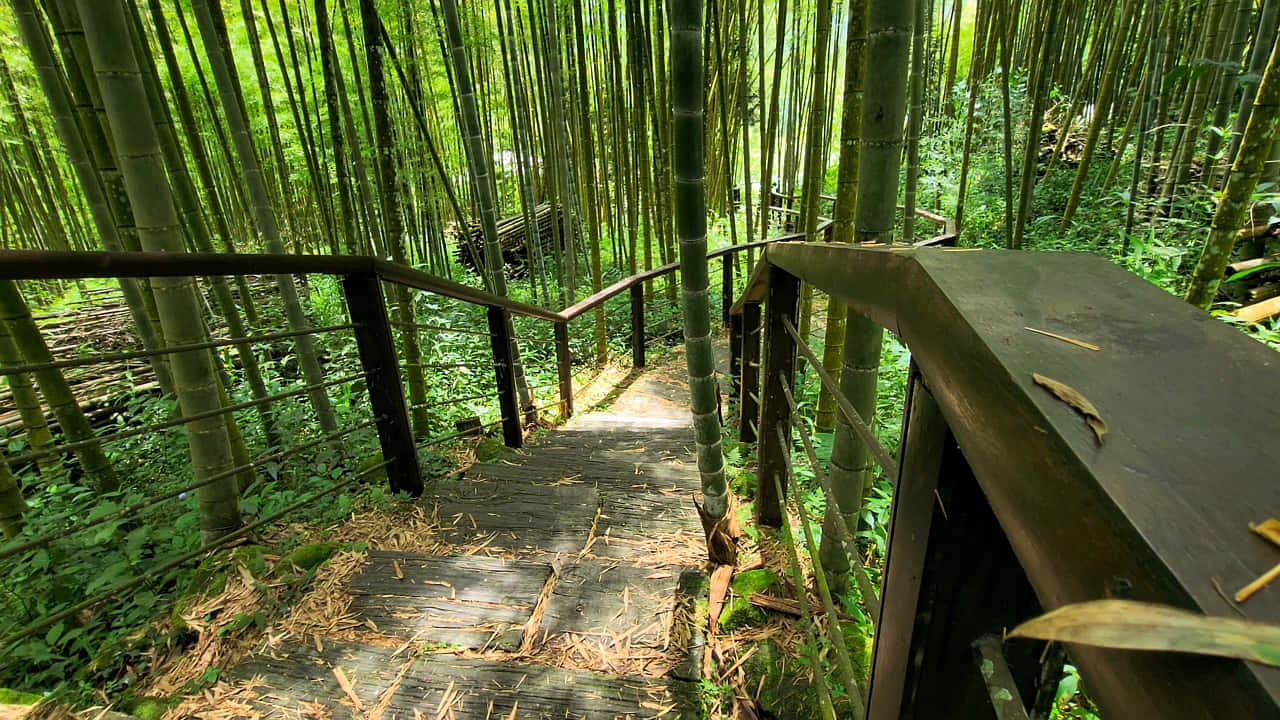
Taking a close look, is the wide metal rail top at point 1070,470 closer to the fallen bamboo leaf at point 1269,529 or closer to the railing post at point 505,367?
the fallen bamboo leaf at point 1269,529

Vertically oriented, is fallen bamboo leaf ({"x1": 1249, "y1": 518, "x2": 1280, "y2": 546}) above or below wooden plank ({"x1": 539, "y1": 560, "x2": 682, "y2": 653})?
above

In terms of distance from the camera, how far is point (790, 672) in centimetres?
128

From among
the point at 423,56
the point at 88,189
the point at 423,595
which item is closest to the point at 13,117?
the point at 423,56

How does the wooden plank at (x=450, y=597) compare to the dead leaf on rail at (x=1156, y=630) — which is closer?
the dead leaf on rail at (x=1156, y=630)

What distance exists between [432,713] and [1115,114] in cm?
779

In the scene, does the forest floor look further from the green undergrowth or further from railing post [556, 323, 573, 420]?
railing post [556, 323, 573, 420]

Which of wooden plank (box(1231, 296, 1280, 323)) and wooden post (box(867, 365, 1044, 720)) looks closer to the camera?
wooden post (box(867, 365, 1044, 720))

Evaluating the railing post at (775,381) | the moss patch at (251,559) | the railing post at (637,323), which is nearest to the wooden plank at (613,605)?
the railing post at (775,381)

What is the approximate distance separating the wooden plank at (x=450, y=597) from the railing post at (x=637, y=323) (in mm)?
3149

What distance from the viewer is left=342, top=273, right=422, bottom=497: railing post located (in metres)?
1.96

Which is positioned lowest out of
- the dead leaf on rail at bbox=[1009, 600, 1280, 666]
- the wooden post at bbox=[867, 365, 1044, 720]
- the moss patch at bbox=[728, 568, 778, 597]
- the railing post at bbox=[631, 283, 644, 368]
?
the railing post at bbox=[631, 283, 644, 368]

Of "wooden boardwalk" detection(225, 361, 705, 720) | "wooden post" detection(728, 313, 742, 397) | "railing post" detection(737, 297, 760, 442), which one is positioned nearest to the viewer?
"wooden boardwalk" detection(225, 361, 705, 720)

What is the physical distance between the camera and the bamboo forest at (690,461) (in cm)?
31

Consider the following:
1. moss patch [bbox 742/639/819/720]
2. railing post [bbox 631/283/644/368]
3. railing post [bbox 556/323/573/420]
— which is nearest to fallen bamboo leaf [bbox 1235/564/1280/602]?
moss patch [bbox 742/639/819/720]
